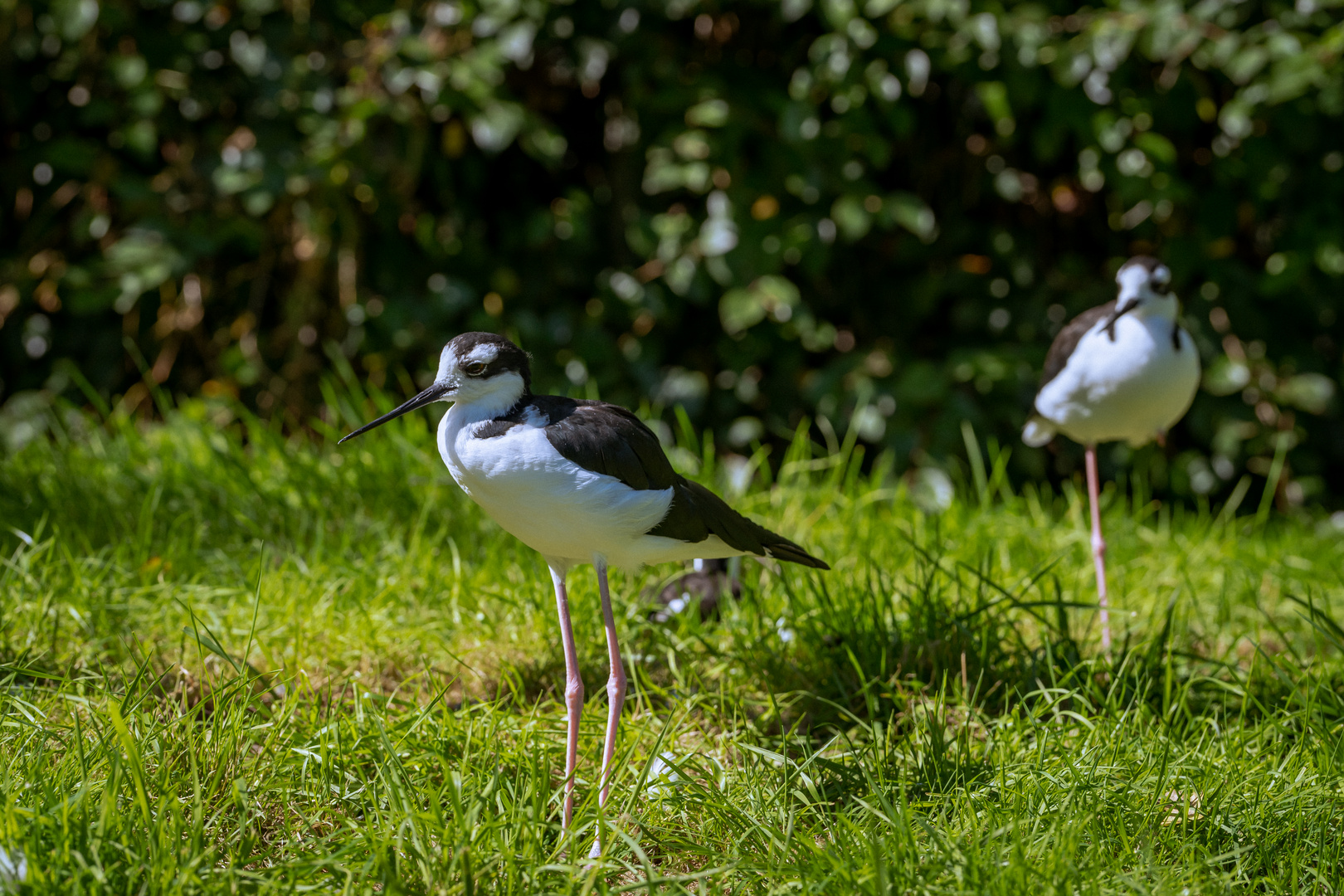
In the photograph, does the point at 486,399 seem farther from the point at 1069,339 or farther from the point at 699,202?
the point at 699,202

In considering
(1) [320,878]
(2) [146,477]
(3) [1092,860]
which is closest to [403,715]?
(1) [320,878]

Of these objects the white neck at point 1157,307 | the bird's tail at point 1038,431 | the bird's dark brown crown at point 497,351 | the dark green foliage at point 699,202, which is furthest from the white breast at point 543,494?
the dark green foliage at point 699,202

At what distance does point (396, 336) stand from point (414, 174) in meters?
0.64

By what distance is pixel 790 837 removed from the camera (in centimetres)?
206

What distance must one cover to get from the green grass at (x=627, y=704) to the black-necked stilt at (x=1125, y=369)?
18.0 inches

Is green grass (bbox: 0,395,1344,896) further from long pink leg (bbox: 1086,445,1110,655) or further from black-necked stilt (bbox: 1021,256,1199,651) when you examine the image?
black-necked stilt (bbox: 1021,256,1199,651)

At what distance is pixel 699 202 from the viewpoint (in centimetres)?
464

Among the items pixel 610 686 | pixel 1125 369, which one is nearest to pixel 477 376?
pixel 610 686

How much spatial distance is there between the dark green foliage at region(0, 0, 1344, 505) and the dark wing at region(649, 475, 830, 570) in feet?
5.84

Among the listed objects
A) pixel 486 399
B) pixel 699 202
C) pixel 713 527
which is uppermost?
pixel 699 202

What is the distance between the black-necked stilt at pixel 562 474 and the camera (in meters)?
2.09

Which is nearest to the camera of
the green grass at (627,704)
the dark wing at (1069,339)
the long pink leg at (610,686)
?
the green grass at (627,704)

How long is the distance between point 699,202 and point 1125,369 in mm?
2067

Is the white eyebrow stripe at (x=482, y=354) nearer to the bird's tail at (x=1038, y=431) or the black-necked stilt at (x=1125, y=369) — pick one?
the black-necked stilt at (x=1125, y=369)
